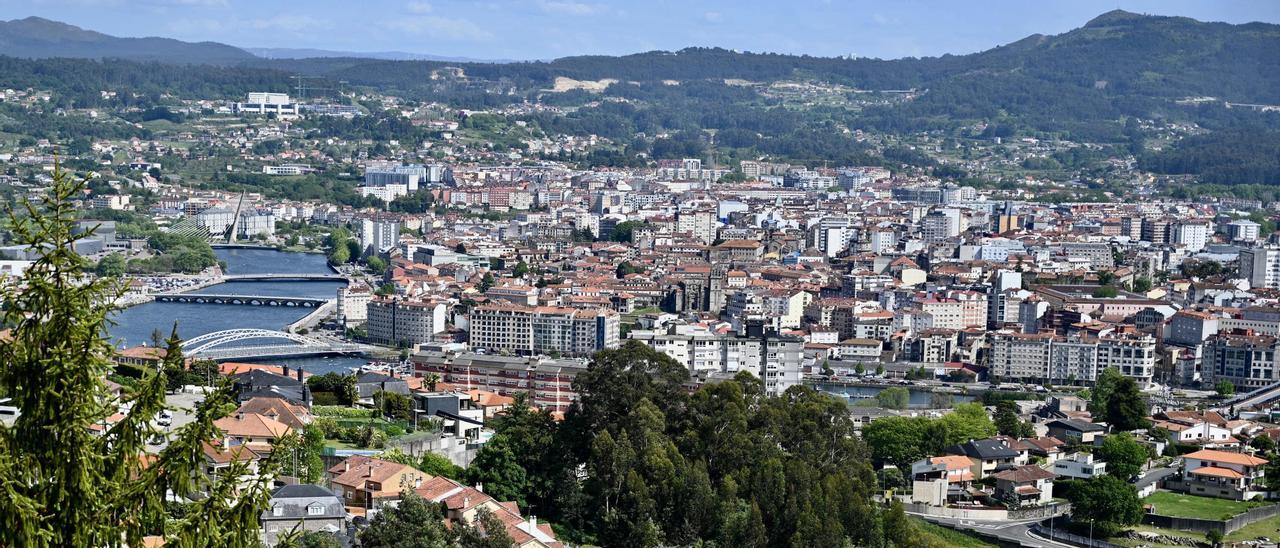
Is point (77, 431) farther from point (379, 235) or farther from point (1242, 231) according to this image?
point (1242, 231)

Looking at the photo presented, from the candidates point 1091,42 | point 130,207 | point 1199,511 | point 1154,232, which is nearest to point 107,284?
point 1199,511

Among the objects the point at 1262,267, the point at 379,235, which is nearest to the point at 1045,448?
the point at 1262,267

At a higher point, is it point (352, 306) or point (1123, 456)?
point (1123, 456)

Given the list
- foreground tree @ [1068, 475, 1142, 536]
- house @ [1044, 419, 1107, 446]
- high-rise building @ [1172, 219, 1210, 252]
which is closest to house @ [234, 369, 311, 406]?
foreground tree @ [1068, 475, 1142, 536]

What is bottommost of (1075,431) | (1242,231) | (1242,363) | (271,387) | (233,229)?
(233,229)

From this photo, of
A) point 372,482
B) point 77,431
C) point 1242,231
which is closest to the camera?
point 77,431

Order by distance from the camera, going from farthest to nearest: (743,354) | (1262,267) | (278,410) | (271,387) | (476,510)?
(1262,267) < (743,354) < (271,387) < (278,410) < (476,510)

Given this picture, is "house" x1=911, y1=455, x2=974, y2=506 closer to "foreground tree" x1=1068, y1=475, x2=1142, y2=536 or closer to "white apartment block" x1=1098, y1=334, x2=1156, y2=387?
"foreground tree" x1=1068, y1=475, x2=1142, y2=536
